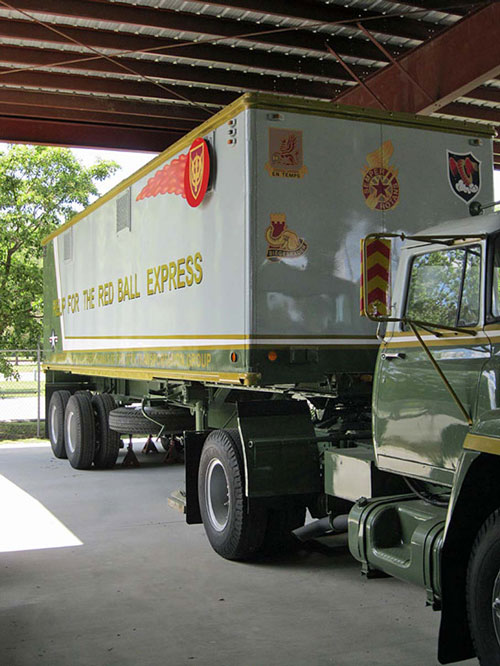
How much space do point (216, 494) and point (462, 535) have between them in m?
3.36

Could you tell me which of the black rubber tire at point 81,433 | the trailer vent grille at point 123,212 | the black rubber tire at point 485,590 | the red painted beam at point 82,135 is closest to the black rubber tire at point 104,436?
the black rubber tire at point 81,433

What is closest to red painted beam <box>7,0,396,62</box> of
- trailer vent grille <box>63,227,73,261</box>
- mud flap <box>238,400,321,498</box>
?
trailer vent grille <box>63,227,73,261</box>

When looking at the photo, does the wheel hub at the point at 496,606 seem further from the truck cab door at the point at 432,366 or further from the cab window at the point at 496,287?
the cab window at the point at 496,287

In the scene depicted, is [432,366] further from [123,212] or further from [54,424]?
[54,424]

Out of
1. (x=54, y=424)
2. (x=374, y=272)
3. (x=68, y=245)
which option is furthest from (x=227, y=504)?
(x=54, y=424)

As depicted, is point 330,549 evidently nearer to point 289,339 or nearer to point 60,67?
point 289,339

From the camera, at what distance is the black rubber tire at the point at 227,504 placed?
663 cm

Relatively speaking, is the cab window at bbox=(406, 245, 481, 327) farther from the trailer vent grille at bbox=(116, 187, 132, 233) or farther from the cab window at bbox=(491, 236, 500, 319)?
the trailer vent grille at bbox=(116, 187, 132, 233)

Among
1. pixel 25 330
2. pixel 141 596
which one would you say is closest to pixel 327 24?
pixel 141 596

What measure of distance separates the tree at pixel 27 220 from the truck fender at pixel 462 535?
47.9ft

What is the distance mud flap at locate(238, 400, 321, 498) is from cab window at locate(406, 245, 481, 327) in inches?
75.5

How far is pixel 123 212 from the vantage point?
30.8 feet

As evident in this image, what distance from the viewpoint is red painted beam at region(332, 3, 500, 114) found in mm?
8680

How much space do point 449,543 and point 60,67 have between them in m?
8.83
